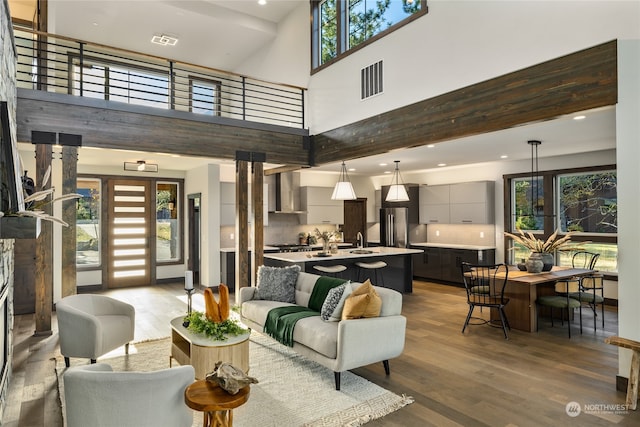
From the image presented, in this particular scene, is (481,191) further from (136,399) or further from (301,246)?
(136,399)

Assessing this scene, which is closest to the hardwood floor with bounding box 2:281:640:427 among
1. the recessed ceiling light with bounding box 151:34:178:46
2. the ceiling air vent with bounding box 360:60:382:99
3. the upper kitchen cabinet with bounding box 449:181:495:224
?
the upper kitchen cabinet with bounding box 449:181:495:224

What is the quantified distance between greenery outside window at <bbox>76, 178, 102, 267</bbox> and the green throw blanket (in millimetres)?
5443

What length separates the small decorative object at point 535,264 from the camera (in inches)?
217

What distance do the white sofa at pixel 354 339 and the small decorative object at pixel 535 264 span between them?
2614 millimetres

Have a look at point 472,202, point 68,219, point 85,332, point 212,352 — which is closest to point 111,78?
point 68,219

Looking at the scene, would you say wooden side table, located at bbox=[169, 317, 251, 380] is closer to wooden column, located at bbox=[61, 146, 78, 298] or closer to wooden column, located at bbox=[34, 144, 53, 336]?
wooden column, located at bbox=[61, 146, 78, 298]

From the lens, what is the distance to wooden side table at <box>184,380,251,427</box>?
2.17m

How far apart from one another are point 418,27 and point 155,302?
19.6ft

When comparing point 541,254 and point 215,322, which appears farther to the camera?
point 541,254

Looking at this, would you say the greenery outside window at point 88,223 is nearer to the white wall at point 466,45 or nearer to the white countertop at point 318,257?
the white countertop at point 318,257

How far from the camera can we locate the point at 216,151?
639 cm

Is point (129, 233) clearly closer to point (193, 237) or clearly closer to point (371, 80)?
point (193, 237)

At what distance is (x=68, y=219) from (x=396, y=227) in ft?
22.3

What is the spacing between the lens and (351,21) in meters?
6.65
